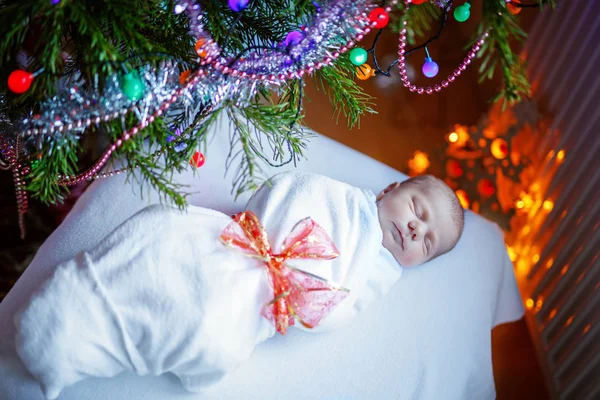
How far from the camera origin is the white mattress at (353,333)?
1.00 metres

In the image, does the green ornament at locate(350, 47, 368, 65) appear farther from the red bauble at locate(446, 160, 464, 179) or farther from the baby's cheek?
the red bauble at locate(446, 160, 464, 179)

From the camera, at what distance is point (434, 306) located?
1.29 metres

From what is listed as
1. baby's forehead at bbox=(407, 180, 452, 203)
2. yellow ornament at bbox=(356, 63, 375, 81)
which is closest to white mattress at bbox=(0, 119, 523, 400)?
baby's forehead at bbox=(407, 180, 452, 203)

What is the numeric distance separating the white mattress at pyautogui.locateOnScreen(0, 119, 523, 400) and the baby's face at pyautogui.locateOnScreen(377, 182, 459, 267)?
0.29 ft

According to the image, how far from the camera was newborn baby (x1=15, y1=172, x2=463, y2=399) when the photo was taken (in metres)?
0.86

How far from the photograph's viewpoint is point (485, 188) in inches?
86.7

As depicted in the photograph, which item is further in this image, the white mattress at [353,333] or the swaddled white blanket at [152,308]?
the white mattress at [353,333]

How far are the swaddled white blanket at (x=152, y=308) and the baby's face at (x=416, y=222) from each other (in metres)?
0.30

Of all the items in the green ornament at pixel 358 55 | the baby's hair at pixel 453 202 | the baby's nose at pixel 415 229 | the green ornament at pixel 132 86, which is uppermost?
the green ornament at pixel 358 55

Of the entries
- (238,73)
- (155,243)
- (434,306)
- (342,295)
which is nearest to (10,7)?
(238,73)

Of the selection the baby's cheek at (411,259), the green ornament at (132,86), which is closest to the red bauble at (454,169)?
the baby's cheek at (411,259)

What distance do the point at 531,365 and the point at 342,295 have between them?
1143mm

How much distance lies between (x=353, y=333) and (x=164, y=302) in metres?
0.48

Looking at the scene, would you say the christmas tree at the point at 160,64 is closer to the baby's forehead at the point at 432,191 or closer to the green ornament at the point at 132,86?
the green ornament at the point at 132,86
